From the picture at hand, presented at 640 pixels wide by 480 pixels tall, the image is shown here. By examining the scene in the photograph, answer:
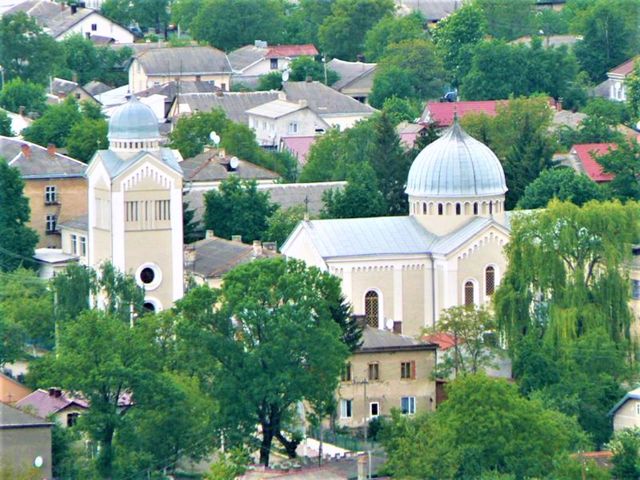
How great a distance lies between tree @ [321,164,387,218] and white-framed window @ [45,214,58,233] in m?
5.73

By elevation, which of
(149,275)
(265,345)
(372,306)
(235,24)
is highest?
(235,24)

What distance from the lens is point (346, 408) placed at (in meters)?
62.5

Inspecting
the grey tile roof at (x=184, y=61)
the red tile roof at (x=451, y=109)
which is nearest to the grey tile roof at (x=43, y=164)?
the red tile roof at (x=451, y=109)

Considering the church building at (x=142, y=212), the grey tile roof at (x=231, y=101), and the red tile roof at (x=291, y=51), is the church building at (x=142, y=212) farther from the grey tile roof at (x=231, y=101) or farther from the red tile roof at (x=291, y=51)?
the red tile roof at (x=291, y=51)

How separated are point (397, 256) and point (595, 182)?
1430 centimetres

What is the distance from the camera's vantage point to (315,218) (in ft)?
253

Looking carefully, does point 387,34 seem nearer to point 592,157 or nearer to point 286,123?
point 286,123

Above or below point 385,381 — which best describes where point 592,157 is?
above

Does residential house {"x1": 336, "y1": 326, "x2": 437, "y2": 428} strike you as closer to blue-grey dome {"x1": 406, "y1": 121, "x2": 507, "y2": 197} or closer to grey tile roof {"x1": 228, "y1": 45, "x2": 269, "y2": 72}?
blue-grey dome {"x1": 406, "y1": 121, "x2": 507, "y2": 197}

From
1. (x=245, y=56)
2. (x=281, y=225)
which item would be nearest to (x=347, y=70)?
(x=245, y=56)

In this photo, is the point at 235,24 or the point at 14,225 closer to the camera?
the point at 14,225

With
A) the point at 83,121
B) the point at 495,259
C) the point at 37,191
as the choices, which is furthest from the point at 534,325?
the point at 83,121

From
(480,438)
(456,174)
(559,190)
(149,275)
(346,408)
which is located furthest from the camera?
(559,190)

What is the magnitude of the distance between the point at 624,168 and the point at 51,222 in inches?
580
